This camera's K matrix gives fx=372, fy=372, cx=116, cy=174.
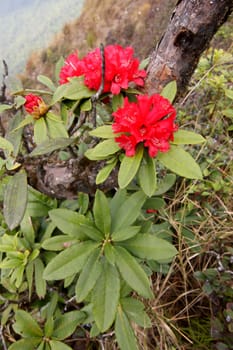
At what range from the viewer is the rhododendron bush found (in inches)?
29.4

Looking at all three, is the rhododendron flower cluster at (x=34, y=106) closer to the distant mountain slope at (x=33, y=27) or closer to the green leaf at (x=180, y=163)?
the green leaf at (x=180, y=163)

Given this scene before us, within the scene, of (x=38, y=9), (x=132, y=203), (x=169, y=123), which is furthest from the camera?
(x=38, y=9)

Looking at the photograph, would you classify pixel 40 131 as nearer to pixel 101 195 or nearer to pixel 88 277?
pixel 101 195

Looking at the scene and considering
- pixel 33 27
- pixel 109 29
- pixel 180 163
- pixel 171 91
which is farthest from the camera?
pixel 33 27

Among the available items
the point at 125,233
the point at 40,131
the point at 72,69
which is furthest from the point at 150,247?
the point at 72,69

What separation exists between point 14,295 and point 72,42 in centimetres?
756

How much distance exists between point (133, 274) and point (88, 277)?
3.9 inches

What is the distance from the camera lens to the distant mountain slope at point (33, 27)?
28.5 ft

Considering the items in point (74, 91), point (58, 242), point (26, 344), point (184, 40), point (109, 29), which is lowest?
point (109, 29)

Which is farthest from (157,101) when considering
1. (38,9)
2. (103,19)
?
(38,9)

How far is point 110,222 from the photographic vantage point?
0.87 meters

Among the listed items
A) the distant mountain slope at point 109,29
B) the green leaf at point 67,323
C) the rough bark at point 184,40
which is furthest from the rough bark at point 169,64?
the distant mountain slope at point 109,29

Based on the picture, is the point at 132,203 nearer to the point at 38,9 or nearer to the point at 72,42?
the point at 72,42

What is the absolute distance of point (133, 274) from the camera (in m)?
0.80
